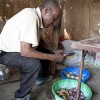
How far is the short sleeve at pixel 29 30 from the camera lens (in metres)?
2.17

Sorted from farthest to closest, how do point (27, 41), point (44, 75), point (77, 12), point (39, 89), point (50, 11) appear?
point (77, 12) → point (44, 75) → point (39, 89) → point (50, 11) → point (27, 41)

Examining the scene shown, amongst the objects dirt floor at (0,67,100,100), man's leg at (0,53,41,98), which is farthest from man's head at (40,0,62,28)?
dirt floor at (0,67,100,100)

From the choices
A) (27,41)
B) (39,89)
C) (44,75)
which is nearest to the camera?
(27,41)

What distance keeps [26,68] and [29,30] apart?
1.41 ft

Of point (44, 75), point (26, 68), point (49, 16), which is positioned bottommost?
point (44, 75)

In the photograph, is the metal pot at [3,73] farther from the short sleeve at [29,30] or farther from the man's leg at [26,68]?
the short sleeve at [29,30]

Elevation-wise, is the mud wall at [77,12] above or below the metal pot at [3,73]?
above

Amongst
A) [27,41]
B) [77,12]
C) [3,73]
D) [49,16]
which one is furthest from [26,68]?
[77,12]

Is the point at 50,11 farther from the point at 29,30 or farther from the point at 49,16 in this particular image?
the point at 29,30

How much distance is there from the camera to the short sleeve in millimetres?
2170

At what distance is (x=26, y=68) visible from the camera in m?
2.34

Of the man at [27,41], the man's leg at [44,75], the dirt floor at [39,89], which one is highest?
the man at [27,41]

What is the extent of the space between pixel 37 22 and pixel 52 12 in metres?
0.20

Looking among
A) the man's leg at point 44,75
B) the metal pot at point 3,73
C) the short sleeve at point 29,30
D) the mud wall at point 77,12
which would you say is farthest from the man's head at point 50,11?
the mud wall at point 77,12
